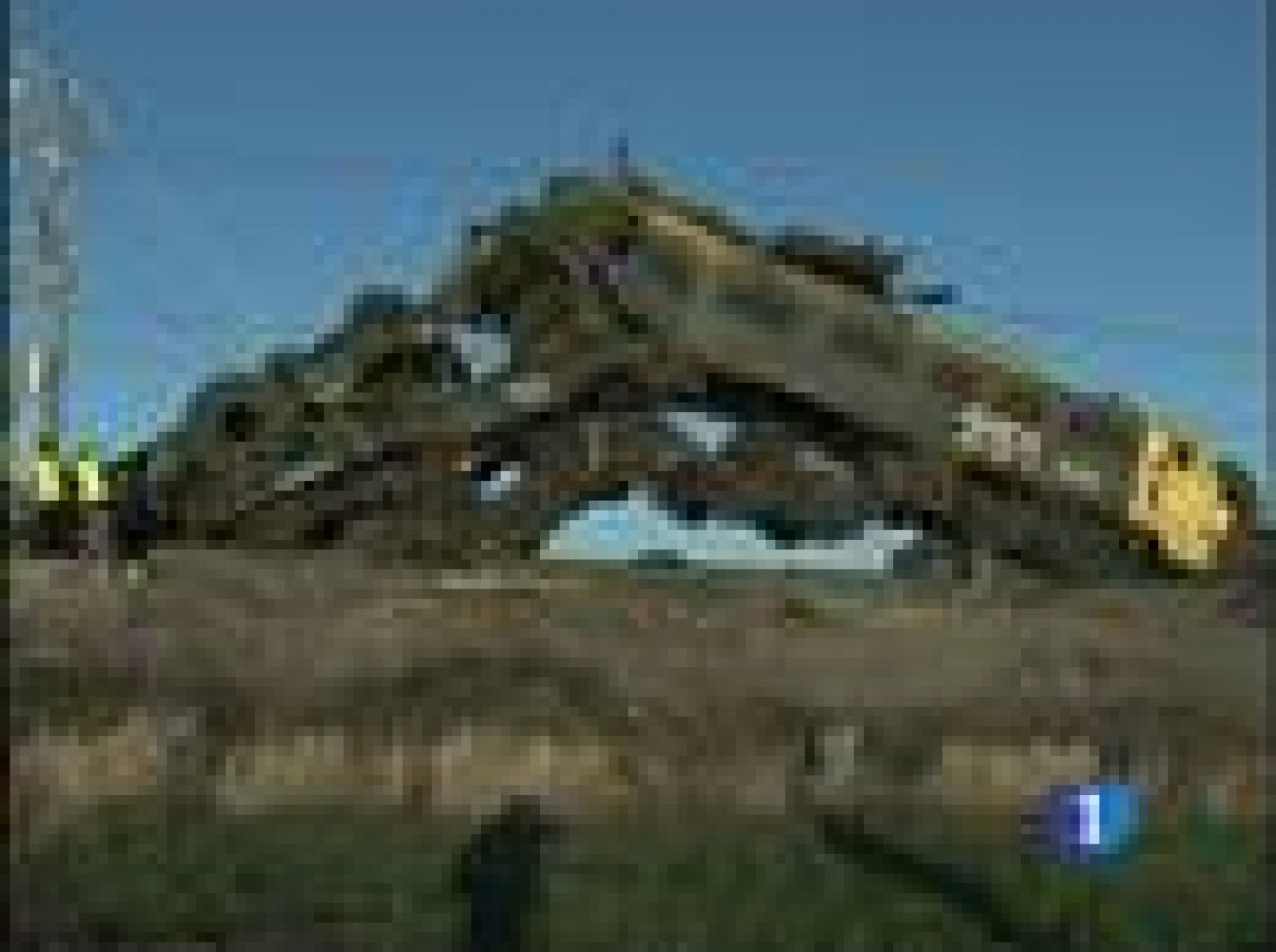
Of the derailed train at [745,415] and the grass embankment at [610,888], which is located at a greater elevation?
the derailed train at [745,415]

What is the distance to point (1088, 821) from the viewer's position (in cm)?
707

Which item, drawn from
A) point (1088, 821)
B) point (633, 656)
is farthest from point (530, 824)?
point (1088, 821)

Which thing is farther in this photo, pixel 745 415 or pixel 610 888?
pixel 610 888

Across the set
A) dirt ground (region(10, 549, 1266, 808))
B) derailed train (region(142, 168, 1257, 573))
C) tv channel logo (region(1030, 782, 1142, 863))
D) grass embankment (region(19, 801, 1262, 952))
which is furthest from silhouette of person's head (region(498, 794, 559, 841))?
derailed train (region(142, 168, 1257, 573))

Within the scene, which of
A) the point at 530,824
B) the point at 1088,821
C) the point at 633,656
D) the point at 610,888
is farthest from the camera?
the point at 530,824

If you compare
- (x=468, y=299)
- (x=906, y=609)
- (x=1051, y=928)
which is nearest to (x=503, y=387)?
(x=468, y=299)

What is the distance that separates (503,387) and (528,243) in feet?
1.97

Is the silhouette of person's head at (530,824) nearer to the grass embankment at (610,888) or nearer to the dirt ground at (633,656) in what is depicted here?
the grass embankment at (610,888)

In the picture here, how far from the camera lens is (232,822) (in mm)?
7191

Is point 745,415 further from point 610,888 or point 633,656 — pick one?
point 610,888

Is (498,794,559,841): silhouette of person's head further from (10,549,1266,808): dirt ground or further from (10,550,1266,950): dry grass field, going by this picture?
A: (10,549,1266,808): dirt ground

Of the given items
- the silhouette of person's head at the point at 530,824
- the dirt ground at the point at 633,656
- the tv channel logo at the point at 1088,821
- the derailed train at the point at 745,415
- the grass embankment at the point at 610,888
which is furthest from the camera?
the silhouette of person's head at the point at 530,824

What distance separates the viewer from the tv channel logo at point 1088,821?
688cm

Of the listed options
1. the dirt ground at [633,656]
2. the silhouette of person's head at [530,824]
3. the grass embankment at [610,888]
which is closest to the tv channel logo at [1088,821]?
the grass embankment at [610,888]
